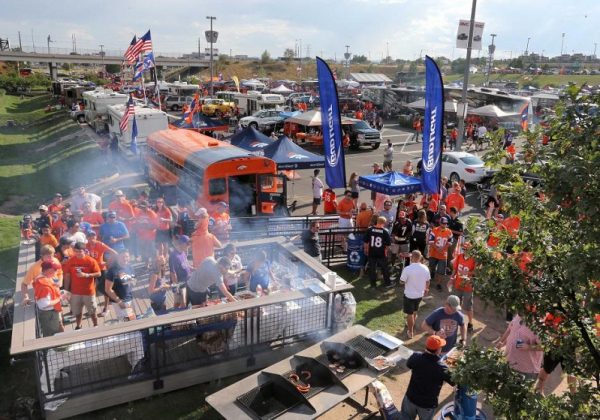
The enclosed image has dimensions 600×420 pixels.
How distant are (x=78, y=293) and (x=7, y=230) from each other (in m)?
8.76

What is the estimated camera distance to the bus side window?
13265mm

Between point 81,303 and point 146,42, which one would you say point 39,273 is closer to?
point 81,303

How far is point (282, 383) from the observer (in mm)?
5711

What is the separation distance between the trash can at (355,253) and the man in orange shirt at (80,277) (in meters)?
5.61

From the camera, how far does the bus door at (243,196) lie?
1370 centimetres

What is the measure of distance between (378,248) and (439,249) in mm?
1341

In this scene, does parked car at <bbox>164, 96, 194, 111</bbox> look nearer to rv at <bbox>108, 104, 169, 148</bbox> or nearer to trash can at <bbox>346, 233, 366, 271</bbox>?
rv at <bbox>108, 104, 169, 148</bbox>

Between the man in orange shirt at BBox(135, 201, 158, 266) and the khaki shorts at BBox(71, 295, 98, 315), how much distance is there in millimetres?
2571

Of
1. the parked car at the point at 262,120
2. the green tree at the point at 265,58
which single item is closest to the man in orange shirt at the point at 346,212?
the parked car at the point at 262,120

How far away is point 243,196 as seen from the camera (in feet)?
45.3

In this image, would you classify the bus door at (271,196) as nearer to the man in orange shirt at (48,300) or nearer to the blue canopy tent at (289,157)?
the blue canopy tent at (289,157)

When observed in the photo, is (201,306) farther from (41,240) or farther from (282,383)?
(41,240)

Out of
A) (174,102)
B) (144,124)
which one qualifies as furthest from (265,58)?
(144,124)

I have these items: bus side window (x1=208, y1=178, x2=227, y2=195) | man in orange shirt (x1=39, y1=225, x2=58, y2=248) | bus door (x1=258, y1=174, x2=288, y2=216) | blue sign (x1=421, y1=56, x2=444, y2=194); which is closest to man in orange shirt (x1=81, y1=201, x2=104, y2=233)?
man in orange shirt (x1=39, y1=225, x2=58, y2=248)
